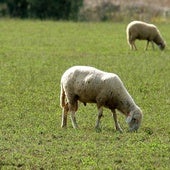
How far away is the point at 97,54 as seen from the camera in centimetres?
2641

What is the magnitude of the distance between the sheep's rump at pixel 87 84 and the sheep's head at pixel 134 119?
533mm

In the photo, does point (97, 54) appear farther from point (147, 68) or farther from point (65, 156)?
point (65, 156)

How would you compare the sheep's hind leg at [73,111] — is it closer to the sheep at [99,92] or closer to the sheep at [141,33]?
the sheep at [99,92]

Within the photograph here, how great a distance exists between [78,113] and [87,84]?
222 centimetres

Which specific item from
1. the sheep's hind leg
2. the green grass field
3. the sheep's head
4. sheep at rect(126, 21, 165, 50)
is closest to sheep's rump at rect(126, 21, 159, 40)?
sheep at rect(126, 21, 165, 50)

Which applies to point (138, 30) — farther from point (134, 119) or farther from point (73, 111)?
point (134, 119)

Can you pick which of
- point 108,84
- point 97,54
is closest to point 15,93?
point 108,84

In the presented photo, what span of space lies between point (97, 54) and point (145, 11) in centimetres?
2673

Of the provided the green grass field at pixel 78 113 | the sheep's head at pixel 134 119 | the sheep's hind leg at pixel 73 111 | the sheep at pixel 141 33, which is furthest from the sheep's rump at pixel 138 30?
the sheep's head at pixel 134 119

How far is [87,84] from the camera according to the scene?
1212 centimetres

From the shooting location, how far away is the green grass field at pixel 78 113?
32.4 feet

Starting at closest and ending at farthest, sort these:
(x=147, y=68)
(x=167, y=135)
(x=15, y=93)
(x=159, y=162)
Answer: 1. (x=159, y=162)
2. (x=167, y=135)
3. (x=15, y=93)
4. (x=147, y=68)

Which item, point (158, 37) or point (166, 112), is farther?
point (158, 37)

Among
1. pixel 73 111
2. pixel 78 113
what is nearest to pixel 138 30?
pixel 78 113
